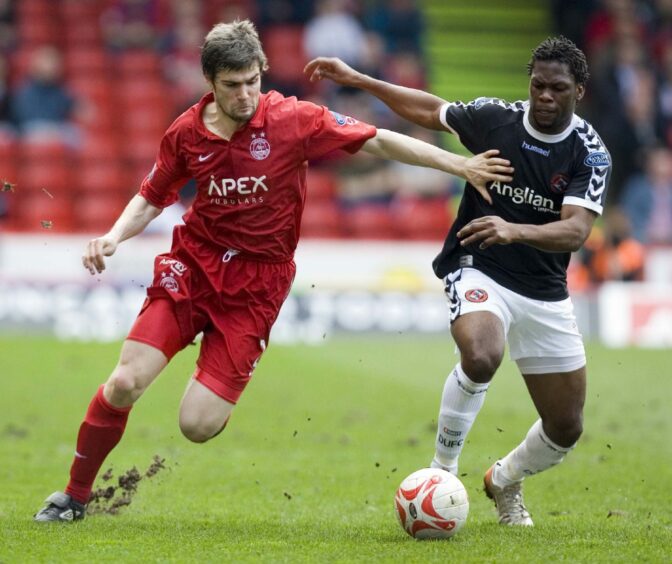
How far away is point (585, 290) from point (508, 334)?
1372 cm

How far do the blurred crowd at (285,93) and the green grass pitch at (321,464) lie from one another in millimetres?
4919

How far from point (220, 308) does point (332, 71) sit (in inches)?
59.8

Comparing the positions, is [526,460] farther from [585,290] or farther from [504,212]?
[585,290]

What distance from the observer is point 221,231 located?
6938 mm

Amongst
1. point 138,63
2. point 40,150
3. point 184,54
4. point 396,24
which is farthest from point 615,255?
point 40,150

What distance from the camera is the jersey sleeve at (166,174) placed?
6824 mm

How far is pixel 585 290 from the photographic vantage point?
2030 centimetres

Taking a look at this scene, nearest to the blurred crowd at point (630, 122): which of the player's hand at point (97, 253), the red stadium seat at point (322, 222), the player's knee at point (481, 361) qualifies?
the red stadium seat at point (322, 222)

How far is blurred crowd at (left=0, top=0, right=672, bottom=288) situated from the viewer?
21.3 m

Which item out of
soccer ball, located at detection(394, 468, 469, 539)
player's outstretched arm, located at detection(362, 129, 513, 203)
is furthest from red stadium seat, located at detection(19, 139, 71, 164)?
soccer ball, located at detection(394, 468, 469, 539)

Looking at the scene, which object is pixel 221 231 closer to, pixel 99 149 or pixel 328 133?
pixel 328 133

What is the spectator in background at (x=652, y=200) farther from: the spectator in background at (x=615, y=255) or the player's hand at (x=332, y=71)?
the player's hand at (x=332, y=71)

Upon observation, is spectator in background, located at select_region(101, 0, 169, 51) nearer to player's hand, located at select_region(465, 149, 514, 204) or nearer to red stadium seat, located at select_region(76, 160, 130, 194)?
red stadium seat, located at select_region(76, 160, 130, 194)

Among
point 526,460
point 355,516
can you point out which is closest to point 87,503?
point 355,516
